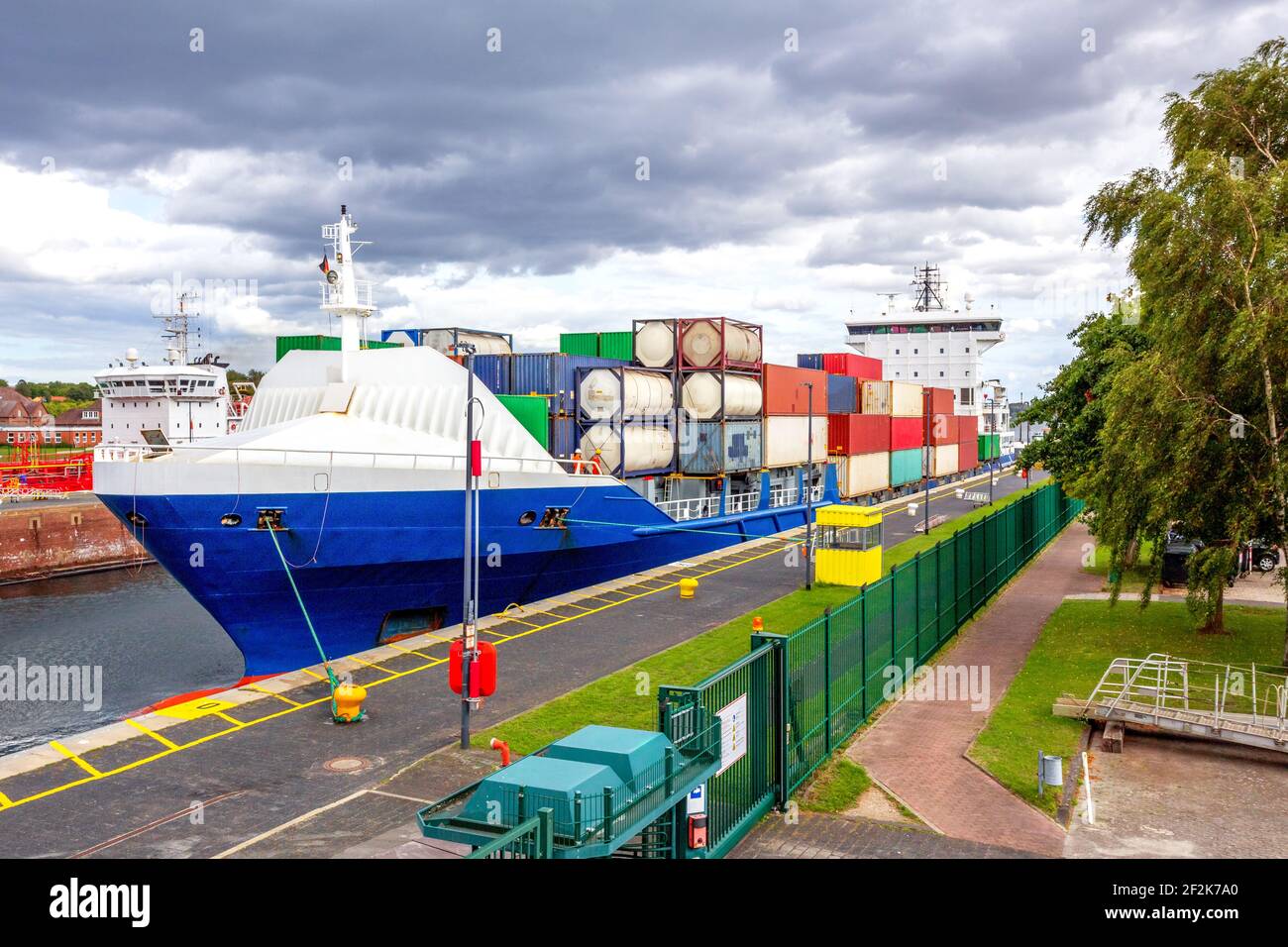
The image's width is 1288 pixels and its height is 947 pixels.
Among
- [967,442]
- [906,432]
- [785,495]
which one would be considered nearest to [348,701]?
[785,495]

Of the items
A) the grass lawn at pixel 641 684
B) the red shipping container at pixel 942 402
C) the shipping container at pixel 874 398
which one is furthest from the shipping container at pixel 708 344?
the red shipping container at pixel 942 402

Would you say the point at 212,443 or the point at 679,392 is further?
the point at 679,392

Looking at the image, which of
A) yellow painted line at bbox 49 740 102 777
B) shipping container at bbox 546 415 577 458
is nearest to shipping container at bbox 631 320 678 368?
shipping container at bbox 546 415 577 458

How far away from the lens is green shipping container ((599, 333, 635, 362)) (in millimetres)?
36812

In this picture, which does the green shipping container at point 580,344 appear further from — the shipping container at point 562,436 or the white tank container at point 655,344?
the shipping container at point 562,436

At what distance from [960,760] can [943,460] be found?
62.0 meters

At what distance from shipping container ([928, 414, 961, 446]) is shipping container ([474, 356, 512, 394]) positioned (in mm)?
44812

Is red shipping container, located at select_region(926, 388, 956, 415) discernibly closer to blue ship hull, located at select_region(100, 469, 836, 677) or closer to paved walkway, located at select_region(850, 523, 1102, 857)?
paved walkway, located at select_region(850, 523, 1102, 857)

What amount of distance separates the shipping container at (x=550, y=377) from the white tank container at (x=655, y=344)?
20.4 ft

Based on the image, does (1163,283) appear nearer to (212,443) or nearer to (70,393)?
(212,443)

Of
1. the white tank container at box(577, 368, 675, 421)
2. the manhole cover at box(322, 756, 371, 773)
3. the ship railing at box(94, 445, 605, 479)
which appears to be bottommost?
the manhole cover at box(322, 756, 371, 773)
